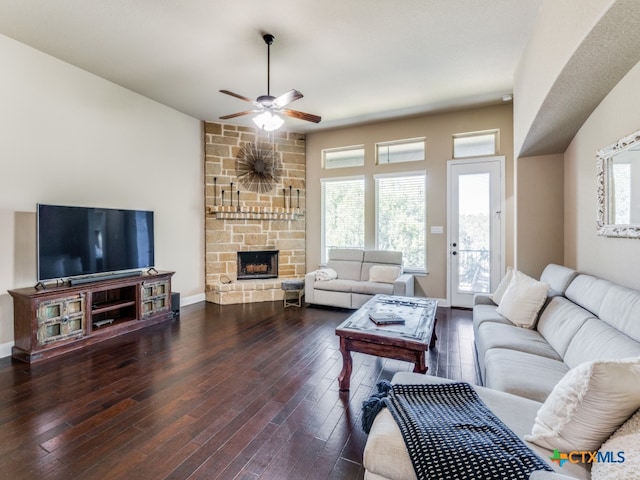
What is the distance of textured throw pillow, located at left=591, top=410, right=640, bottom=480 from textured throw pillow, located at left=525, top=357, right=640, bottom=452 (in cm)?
3

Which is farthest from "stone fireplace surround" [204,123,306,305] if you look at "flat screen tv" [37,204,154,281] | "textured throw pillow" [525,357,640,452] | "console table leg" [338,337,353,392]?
"textured throw pillow" [525,357,640,452]

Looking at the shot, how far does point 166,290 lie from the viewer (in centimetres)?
425

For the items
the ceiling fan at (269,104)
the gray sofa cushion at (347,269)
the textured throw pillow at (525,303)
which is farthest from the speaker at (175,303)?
the textured throw pillow at (525,303)

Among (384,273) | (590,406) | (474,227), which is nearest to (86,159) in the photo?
(384,273)

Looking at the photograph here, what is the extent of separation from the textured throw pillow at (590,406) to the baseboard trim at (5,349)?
432cm

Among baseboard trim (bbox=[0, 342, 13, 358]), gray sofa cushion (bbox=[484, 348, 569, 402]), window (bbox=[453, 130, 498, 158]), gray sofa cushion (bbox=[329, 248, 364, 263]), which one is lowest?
baseboard trim (bbox=[0, 342, 13, 358])

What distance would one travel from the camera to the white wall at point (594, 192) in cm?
205

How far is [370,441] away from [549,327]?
188 centimetres

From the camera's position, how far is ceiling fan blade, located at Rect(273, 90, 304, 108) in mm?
2880

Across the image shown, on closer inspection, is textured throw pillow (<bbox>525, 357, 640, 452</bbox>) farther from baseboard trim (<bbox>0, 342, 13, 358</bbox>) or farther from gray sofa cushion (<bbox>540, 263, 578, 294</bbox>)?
baseboard trim (<bbox>0, 342, 13, 358</bbox>)

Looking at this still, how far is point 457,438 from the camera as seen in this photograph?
1149 millimetres

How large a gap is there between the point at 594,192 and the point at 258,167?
4.70 metres

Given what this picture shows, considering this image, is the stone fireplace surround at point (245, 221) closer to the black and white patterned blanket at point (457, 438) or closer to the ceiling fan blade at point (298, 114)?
the ceiling fan blade at point (298, 114)

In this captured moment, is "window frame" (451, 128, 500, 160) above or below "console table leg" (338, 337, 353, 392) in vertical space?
above
